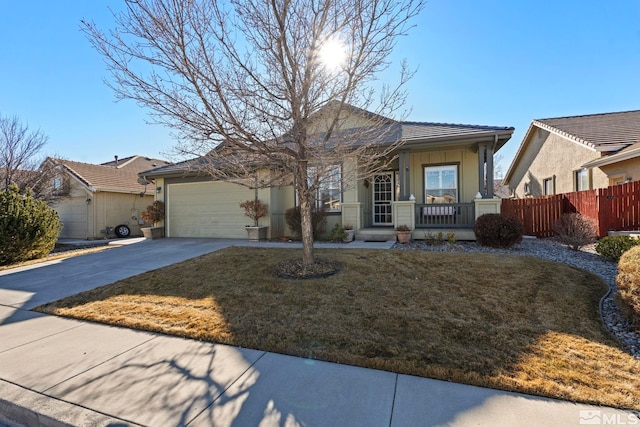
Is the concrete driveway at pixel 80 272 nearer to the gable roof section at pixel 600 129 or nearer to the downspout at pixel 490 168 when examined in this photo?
the downspout at pixel 490 168

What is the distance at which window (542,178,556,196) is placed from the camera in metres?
15.5

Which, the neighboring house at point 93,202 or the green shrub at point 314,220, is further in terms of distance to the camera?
the neighboring house at point 93,202

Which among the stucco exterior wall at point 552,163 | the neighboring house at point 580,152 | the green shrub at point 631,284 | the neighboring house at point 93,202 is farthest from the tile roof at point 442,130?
the neighboring house at point 93,202

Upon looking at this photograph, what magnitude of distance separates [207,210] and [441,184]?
391 inches

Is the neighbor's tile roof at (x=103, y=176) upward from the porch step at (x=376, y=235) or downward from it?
upward

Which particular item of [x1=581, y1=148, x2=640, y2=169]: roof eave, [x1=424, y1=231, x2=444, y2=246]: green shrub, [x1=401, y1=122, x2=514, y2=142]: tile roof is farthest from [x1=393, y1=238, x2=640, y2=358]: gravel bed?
[x1=581, y1=148, x2=640, y2=169]: roof eave

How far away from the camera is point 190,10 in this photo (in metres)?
4.75

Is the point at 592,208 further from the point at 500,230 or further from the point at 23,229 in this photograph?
the point at 23,229

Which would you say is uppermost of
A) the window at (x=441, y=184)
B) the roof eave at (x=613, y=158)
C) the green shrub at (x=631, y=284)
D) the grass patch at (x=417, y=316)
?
the roof eave at (x=613, y=158)

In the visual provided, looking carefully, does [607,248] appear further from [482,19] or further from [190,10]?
[190,10]

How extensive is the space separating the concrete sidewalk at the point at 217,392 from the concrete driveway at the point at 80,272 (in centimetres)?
233

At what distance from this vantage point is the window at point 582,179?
1289 centimetres

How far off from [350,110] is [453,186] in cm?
698

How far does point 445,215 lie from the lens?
9945 millimetres
